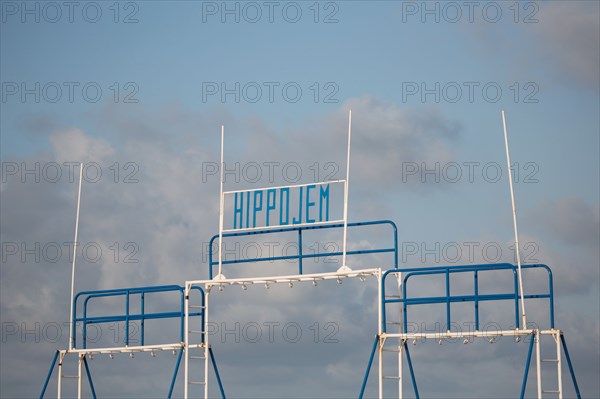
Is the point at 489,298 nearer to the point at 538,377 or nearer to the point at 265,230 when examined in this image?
the point at 538,377

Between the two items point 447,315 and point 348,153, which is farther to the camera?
point 348,153

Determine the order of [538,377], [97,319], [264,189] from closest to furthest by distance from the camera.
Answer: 1. [538,377]
2. [264,189]
3. [97,319]

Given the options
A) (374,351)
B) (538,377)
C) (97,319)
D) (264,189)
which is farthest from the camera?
(97,319)

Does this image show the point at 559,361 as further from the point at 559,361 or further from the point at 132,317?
the point at 132,317

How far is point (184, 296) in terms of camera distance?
3597 cm

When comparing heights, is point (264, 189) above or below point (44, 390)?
above

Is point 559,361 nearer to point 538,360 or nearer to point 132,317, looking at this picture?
point 538,360

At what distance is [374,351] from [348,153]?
5.56 m

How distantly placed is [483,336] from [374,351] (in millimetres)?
2960

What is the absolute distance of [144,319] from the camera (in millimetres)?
36469

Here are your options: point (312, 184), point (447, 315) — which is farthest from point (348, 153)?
point (447, 315)

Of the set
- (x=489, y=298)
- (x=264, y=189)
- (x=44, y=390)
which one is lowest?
(x=44, y=390)

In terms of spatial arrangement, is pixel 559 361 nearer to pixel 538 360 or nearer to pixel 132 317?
pixel 538 360

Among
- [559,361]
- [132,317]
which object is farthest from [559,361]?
[132,317]
